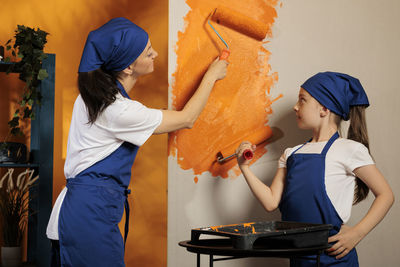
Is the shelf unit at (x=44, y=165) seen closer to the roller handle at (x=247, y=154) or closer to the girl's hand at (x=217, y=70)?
the girl's hand at (x=217, y=70)

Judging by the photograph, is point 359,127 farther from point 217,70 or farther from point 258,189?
point 217,70

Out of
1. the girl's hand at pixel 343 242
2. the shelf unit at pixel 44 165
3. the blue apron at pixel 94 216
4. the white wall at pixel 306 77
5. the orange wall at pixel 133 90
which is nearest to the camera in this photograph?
the blue apron at pixel 94 216

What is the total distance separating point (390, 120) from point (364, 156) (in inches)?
20.0

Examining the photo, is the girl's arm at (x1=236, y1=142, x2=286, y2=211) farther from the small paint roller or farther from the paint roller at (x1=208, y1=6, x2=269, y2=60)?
the paint roller at (x1=208, y1=6, x2=269, y2=60)

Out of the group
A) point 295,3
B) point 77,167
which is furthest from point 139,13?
point 77,167

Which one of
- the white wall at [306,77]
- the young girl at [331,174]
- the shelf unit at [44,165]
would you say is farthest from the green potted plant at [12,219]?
the young girl at [331,174]

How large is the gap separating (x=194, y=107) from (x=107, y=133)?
0.31 meters

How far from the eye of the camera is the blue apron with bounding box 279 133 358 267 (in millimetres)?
1451

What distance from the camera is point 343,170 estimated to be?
149 centimetres

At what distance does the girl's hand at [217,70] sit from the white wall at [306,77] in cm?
16

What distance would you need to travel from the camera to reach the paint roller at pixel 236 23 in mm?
1688

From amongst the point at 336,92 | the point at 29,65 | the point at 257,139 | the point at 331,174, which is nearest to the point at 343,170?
the point at 331,174

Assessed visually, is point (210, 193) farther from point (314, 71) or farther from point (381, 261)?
point (381, 261)

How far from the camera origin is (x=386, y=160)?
188 cm
